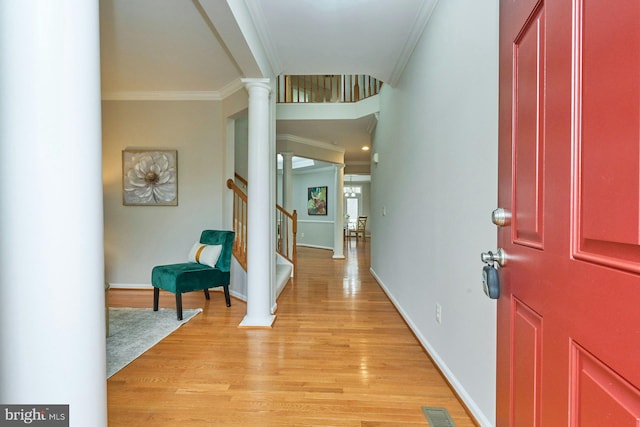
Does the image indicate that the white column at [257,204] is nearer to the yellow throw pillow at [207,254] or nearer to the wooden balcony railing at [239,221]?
the yellow throw pillow at [207,254]

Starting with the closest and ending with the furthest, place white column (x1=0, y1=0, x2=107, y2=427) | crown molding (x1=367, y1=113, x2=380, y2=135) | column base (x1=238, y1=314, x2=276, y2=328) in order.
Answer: white column (x1=0, y1=0, x2=107, y2=427) → column base (x1=238, y1=314, x2=276, y2=328) → crown molding (x1=367, y1=113, x2=380, y2=135)

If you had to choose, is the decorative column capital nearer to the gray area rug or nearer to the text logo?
the gray area rug

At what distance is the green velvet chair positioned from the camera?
2.96 meters

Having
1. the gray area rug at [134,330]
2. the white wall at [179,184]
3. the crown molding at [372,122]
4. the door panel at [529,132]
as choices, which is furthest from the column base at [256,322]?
the crown molding at [372,122]

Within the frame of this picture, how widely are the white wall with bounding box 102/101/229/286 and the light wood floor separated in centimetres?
138

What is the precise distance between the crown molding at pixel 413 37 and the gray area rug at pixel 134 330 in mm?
3153

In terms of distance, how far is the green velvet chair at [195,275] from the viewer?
2959 mm

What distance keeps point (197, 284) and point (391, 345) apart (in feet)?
6.24

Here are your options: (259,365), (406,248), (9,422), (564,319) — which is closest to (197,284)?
(259,365)

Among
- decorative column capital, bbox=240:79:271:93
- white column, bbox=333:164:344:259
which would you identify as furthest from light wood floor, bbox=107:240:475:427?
white column, bbox=333:164:344:259

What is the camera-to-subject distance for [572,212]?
1.98 feet

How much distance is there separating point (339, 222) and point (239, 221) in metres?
3.25

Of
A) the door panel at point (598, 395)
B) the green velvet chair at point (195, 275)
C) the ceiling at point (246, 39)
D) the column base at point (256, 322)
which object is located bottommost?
the column base at point (256, 322)

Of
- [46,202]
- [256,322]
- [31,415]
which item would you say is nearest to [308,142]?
[256,322]
